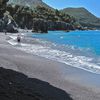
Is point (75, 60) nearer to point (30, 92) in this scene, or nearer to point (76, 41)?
point (30, 92)

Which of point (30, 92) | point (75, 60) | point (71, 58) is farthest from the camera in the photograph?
point (71, 58)

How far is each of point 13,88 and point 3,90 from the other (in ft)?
2.36

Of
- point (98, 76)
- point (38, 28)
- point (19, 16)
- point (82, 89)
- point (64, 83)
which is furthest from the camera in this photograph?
point (19, 16)

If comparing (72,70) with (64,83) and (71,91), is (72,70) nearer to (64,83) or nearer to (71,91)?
(64,83)

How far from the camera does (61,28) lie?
198m

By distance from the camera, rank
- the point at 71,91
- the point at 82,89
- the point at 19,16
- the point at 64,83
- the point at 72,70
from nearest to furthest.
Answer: the point at 71,91
the point at 82,89
the point at 64,83
the point at 72,70
the point at 19,16

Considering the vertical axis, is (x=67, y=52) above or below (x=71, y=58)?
below

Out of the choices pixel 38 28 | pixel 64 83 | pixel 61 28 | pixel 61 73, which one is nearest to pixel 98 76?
pixel 61 73

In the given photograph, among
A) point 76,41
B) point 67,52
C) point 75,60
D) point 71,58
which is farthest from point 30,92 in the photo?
point 76,41

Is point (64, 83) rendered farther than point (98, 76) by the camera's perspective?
No

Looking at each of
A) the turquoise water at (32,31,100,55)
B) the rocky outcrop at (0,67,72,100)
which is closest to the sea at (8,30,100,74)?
the turquoise water at (32,31,100,55)

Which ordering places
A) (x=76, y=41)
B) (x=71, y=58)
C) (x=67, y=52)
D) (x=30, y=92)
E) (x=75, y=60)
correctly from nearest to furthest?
(x=30, y=92)
(x=75, y=60)
(x=71, y=58)
(x=67, y=52)
(x=76, y=41)

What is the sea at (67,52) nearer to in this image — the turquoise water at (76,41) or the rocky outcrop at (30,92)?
the turquoise water at (76,41)

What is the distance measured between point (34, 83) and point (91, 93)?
8.67 feet
